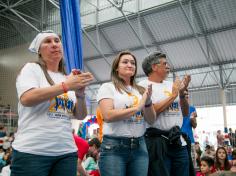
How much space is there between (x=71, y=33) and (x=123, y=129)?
84cm

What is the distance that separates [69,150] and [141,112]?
734mm

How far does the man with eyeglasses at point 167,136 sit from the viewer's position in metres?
2.33

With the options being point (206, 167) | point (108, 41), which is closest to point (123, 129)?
point (206, 167)

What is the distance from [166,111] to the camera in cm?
245

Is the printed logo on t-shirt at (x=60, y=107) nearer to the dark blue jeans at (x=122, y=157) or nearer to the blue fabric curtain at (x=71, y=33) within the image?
the blue fabric curtain at (x=71, y=33)

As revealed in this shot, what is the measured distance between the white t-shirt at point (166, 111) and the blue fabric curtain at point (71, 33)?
1.06m

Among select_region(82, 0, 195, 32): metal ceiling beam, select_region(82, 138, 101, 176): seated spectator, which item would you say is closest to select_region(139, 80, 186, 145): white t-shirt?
select_region(82, 138, 101, 176): seated spectator

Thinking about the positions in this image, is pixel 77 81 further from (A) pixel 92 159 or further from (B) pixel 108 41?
(B) pixel 108 41

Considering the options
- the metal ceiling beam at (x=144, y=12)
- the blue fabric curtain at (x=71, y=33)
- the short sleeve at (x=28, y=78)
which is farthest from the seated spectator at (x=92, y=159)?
the metal ceiling beam at (x=144, y=12)

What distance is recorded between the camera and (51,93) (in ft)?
5.01

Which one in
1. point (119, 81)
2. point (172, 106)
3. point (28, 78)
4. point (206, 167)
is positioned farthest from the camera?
point (206, 167)

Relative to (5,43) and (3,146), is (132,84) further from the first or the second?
(5,43)

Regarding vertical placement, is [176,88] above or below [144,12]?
below

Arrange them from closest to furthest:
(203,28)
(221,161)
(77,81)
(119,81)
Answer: (77,81) → (119,81) → (221,161) → (203,28)
